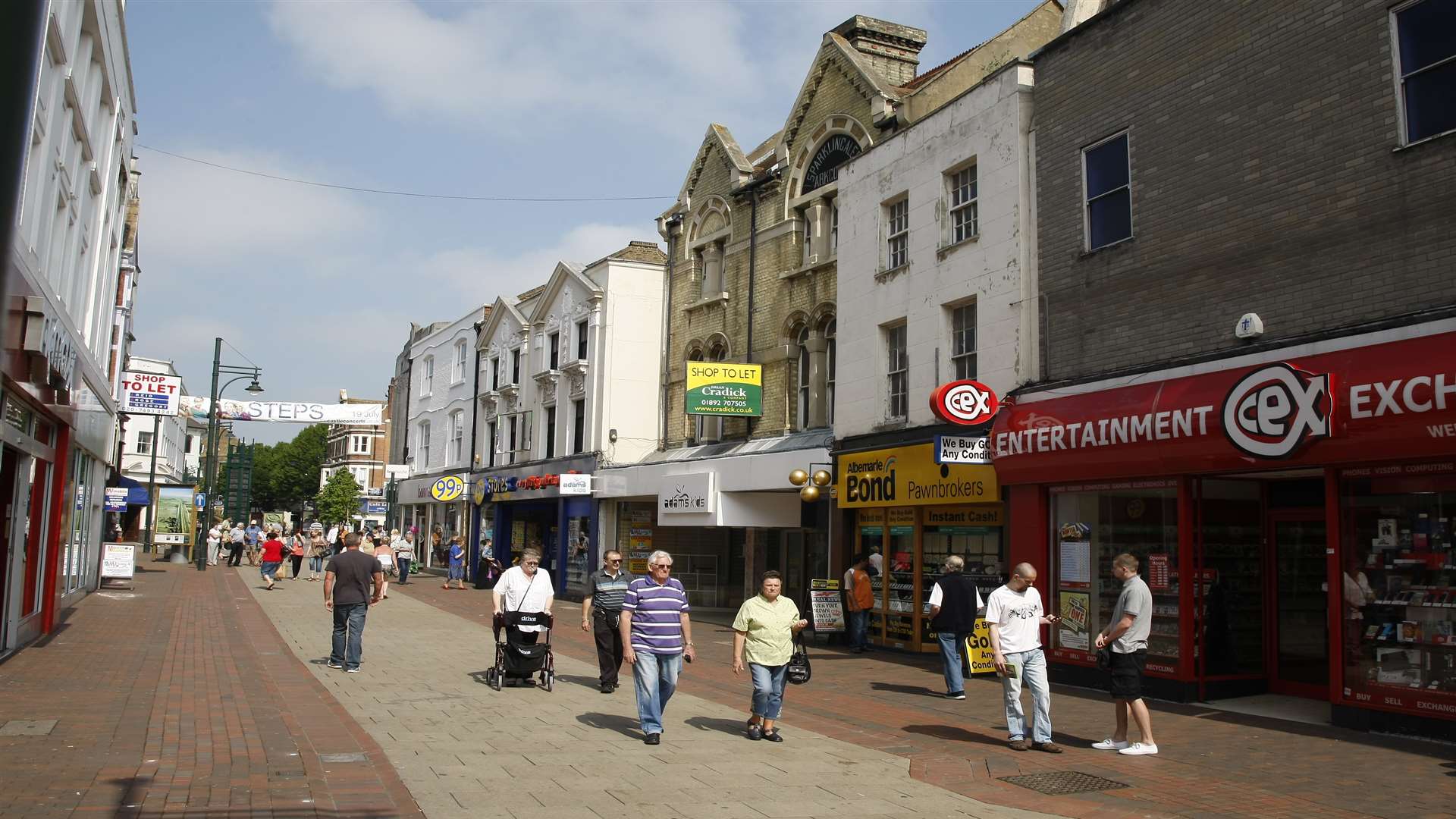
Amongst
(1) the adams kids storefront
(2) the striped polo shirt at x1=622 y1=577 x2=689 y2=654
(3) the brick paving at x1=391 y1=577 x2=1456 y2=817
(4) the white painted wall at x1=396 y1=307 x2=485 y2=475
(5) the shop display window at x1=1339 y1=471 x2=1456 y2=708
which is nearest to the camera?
(3) the brick paving at x1=391 y1=577 x2=1456 y2=817

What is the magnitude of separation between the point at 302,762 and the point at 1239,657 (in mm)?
10298

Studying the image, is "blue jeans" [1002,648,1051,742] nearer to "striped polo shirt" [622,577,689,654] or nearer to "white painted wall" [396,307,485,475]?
"striped polo shirt" [622,577,689,654]

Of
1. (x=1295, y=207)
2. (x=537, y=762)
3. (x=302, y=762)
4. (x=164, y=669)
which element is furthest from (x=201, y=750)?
(x=1295, y=207)

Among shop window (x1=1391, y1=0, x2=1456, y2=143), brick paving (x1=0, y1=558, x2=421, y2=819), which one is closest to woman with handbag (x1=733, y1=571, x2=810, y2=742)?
brick paving (x1=0, y1=558, x2=421, y2=819)

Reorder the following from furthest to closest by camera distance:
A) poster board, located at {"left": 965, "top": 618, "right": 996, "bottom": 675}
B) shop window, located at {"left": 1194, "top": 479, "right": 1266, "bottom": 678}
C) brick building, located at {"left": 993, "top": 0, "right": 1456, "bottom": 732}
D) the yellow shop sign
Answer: the yellow shop sign
poster board, located at {"left": 965, "top": 618, "right": 996, "bottom": 675}
shop window, located at {"left": 1194, "top": 479, "right": 1266, "bottom": 678}
brick building, located at {"left": 993, "top": 0, "right": 1456, "bottom": 732}

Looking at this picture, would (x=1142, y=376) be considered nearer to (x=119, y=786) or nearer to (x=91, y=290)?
(x=119, y=786)

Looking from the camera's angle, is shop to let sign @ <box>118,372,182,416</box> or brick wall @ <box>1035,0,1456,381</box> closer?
brick wall @ <box>1035,0,1456,381</box>

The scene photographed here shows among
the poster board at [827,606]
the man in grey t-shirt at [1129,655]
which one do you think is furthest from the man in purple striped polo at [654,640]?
the poster board at [827,606]

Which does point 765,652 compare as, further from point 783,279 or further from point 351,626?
point 783,279

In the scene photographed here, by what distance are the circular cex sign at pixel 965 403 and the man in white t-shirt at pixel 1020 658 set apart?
545cm

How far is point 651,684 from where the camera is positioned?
398 inches

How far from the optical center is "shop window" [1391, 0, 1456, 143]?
10.7 meters

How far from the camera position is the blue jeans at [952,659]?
44.2 feet

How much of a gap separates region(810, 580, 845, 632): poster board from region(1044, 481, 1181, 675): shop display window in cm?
496
